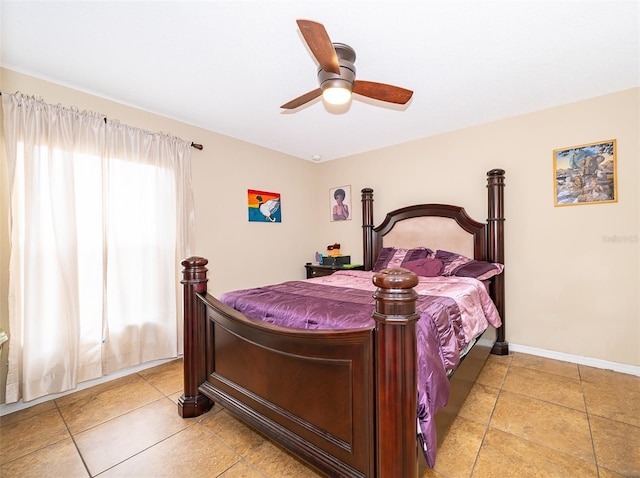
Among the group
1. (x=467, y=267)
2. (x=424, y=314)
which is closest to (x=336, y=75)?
(x=424, y=314)

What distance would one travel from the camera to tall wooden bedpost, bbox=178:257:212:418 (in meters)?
1.93

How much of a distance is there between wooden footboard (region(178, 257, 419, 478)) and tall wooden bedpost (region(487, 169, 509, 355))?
2.35 metres

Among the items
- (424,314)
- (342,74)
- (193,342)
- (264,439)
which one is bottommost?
(264,439)

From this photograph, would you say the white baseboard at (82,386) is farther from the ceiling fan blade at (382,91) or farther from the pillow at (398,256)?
the ceiling fan blade at (382,91)

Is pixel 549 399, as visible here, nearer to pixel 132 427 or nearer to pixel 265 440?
pixel 265 440

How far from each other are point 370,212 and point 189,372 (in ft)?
9.27

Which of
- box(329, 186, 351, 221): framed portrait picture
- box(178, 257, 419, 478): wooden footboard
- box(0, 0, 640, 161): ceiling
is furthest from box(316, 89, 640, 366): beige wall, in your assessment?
box(178, 257, 419, 478): wooden footboard

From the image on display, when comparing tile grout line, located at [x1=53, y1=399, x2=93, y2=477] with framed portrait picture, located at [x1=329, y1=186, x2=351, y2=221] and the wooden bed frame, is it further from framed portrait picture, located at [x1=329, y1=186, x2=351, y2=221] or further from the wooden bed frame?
framed portrait picture, located at [x1=329, y1=186, x2=351, y2=221]

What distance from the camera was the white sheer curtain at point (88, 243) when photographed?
6.72 feet

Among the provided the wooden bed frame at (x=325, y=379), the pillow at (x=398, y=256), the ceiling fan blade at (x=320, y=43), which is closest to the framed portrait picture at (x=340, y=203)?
the pillow at (x=398, y=256)

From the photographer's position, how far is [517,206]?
9.70 ft

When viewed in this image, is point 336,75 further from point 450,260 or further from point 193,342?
point 450,260

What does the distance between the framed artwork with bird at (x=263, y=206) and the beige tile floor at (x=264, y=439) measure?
2101 mm

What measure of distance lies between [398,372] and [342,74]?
5.45 ft
